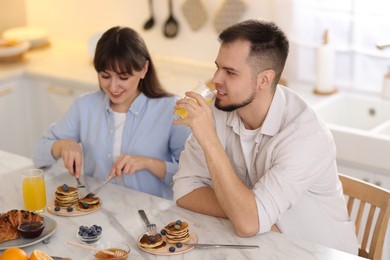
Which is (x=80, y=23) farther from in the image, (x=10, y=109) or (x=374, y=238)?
(x=374, y=238)

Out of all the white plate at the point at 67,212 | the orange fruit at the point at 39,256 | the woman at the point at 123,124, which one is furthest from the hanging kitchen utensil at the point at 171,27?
the orange fruit at the point at 39,256

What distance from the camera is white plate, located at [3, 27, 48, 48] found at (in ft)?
14.9

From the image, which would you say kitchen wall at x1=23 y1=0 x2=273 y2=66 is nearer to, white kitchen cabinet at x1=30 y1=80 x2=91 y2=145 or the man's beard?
white kitchen cabinet at x1=30 y1=80 x2=91 y2=145

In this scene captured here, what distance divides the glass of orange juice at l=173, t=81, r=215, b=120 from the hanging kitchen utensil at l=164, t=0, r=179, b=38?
190cm

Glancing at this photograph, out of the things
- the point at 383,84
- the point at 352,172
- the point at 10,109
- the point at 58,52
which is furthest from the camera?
the point at 58,52

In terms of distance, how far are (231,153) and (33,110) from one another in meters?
2.23

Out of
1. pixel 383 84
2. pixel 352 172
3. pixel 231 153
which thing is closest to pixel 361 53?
pixel 383 84

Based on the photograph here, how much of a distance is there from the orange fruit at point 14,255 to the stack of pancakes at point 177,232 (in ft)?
1.35

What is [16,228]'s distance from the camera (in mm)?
2090

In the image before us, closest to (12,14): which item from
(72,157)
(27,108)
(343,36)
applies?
(27,108)

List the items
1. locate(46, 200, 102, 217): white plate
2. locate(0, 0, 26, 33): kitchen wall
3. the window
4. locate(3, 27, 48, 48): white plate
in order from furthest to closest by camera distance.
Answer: locate(0, 0, 26, 33): kitchen wall → locate(3, 27, 48, 48): white plate → the window → locate(46, 200, 102, 217): white plate

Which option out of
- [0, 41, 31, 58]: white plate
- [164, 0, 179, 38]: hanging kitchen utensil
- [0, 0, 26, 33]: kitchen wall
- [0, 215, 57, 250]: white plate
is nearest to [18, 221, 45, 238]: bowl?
[0, 215, 57, 250]: white plate

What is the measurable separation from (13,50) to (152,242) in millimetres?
2585

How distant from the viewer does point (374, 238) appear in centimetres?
229
